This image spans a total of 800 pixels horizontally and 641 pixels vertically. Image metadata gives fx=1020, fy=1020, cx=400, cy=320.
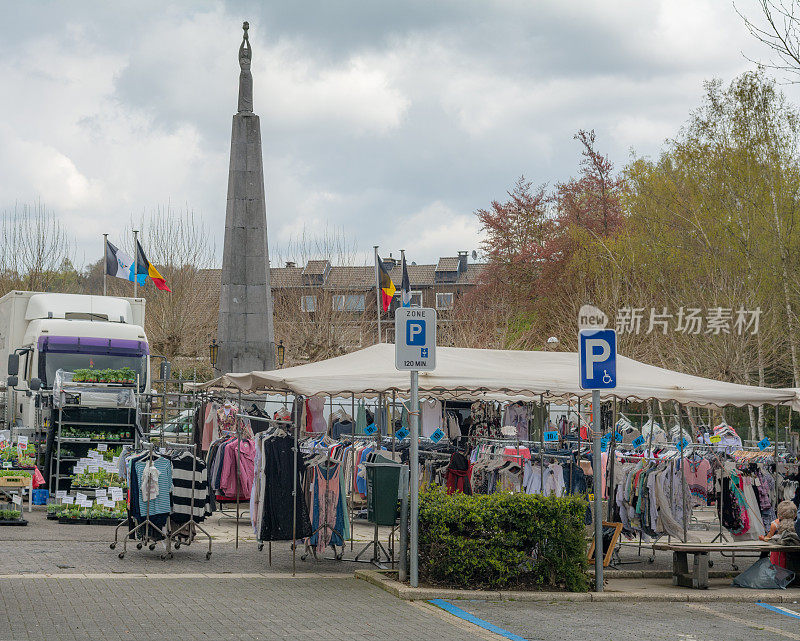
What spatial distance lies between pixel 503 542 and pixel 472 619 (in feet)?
Answer: 5.09

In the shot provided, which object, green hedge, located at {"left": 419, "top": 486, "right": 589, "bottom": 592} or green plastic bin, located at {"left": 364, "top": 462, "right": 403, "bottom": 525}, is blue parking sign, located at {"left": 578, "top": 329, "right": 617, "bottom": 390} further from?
green plastic bin, located at {"left": 364, "top": 462, "right": 403, "bottom": 525}

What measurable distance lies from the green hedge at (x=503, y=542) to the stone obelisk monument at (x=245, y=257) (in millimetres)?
14251

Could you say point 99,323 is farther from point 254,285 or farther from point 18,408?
point 254,285

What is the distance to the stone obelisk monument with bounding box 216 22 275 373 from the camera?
2434 centimetres

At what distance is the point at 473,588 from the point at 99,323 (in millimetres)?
13060

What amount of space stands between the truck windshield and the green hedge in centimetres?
1166

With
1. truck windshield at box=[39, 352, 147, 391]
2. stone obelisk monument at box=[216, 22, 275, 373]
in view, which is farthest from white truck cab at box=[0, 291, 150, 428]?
stone obelisk monument at box=[216, 22, 275, 373]

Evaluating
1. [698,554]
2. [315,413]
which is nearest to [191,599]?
[698,554]

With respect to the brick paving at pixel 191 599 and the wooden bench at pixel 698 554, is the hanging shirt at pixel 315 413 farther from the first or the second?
the wooden bench at pixel 698 554

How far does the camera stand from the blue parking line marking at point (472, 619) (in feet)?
27.9

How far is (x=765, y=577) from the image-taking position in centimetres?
1154

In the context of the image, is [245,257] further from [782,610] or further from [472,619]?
[782,610]

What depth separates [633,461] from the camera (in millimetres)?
13633

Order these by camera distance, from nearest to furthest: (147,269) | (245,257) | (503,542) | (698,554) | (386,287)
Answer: (503,542) < (698,554) < (245,257) < (147,269) < (386,287)
